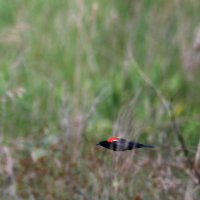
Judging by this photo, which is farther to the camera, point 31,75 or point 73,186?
point 31,75

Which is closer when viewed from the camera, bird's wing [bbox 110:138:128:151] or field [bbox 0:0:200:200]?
bird's wing [bbox 110:138:128:151]

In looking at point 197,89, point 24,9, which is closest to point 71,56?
point 24,9

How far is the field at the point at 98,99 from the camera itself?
9.05ft

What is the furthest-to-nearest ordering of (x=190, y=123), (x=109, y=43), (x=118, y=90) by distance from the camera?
(x=109, y=43)
(x=118, y=90)
(x=190, y=123)

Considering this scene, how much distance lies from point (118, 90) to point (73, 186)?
A: 1.41 meters

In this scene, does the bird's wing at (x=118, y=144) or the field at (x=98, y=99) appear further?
the field at (x=98, y=99)

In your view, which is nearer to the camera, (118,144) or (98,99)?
(118,144)

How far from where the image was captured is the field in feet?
9.05

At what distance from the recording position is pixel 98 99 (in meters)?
3.35

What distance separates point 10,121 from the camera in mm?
3523

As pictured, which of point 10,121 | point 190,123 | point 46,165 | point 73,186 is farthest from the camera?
point 190,123

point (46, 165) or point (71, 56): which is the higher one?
point (71, 56)

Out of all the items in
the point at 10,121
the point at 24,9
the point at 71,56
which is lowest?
the point at 10,121

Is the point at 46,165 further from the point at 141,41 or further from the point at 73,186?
the point at 141,41
